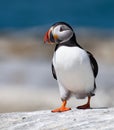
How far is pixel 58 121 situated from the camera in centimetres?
622

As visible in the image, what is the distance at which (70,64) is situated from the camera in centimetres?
665

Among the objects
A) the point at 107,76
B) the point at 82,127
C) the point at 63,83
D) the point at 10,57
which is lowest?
the point at 82,127

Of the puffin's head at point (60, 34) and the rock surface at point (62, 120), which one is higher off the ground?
the puffin's head at point (60, 34)

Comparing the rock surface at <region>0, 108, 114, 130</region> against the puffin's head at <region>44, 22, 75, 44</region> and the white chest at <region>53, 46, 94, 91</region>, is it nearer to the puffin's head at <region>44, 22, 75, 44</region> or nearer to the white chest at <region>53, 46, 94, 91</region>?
the white chest at <region>53, 46, 94, 91</region>

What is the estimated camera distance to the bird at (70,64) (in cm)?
666

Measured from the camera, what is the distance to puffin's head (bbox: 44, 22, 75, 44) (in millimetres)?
6777

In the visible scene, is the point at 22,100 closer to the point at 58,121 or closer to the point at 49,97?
the point at 49,97

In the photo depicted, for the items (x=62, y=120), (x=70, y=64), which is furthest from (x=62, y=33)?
(x=62, y=120)

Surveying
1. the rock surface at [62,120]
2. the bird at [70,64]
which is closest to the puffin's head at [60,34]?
the bird at [70,64]

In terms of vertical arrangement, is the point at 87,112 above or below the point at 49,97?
below

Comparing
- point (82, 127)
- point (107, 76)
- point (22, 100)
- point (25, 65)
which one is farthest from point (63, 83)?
point (25, 65)

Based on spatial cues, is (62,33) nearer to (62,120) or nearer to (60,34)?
(60,34)

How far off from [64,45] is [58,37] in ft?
0.30

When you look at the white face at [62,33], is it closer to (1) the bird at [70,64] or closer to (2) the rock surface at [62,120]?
(1) the bird at [70,64]
